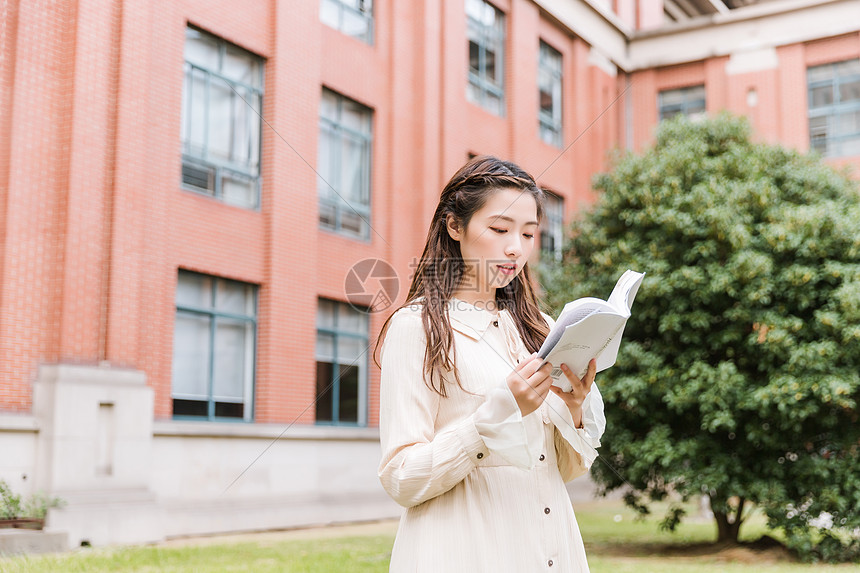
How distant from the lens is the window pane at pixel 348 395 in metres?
13.1

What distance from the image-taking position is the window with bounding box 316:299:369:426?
42.0 ft

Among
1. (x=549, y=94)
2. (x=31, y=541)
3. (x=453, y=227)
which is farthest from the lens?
(x=549, y=94)

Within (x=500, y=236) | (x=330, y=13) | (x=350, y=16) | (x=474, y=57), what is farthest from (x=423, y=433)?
(x=474, y=57)

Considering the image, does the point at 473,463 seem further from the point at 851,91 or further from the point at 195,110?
the point at 851,91

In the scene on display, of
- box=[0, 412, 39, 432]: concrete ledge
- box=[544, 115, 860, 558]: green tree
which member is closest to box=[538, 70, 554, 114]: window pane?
box=[544, 115, 860, 558]: green tree

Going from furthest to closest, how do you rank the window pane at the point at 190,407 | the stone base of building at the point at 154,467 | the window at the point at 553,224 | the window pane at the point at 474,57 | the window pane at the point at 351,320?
the window at the point at 553,224, the window pane at the point at 474,57, the window pane at the point at 351,320, the window pane at the point at 190,407, the stone base of building at the point at 154,467

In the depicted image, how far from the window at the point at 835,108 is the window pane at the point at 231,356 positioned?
40.0ft

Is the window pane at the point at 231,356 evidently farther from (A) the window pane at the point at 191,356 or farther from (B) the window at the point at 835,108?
(B) the window at the point at 835,108

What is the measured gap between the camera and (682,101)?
1959 centimetres

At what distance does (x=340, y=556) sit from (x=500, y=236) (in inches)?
279

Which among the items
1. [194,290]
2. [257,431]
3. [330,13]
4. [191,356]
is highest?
[330,13]

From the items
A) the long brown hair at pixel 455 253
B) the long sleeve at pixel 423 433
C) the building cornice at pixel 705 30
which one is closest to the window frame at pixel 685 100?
the building cornice at pixel 705 30

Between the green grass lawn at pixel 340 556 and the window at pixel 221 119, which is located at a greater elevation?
the window at pixel 221 119

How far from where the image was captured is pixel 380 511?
13.3 meters
